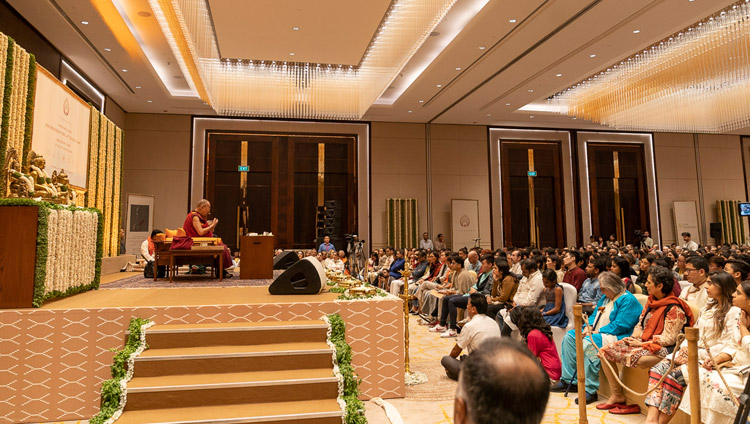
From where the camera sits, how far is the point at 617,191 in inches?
611

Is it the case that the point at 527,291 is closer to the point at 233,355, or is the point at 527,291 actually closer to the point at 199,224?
the point at 233,355

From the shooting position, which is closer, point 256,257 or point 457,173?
point 256,257

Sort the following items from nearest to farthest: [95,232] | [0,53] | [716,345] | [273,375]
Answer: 1. [716,345]
2. [273,375]
3. [95,232]
4. [0,53]

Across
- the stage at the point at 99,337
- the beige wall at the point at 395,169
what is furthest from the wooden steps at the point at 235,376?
the beige wall at the point at 395,169

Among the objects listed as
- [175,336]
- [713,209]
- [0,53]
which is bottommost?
[175,336]

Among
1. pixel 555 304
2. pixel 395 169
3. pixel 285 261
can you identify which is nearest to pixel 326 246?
pixel 285 261

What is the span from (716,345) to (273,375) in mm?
3129

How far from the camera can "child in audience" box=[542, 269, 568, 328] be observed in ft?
16.5

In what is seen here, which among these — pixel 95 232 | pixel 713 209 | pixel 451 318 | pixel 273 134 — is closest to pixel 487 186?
pixel 273 134

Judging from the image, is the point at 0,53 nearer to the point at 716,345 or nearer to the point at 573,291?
the point at 573,291

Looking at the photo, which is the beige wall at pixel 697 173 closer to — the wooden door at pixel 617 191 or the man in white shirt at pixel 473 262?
the wooden door at pixel 617 191

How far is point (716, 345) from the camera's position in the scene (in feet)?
10.5

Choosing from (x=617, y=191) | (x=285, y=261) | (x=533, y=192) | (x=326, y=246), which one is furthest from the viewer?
(x=617, y=191)

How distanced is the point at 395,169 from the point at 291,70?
5000 millimetres
